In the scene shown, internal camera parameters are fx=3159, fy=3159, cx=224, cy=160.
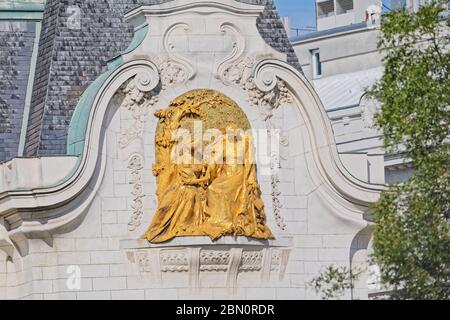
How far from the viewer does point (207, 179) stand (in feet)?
198

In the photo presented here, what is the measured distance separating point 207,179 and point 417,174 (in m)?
7.59

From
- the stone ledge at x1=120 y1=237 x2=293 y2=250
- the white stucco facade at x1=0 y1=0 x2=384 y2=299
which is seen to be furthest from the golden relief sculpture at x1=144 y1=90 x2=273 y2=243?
the white stucco facade at x1=0 y1=0 x2=384 y2=299

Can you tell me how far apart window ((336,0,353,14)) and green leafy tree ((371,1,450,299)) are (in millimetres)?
46176

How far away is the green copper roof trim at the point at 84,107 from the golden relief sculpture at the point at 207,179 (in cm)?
128

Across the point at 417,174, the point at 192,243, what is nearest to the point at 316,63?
the point at 192,243

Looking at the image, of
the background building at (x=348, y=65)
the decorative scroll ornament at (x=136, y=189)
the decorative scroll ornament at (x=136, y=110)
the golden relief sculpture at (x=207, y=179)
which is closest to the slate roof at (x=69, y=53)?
the decorative scroll ornament at (x=136, y=110)

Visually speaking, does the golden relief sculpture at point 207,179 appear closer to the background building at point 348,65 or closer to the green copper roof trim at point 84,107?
the green copper roof trim at point 84,107

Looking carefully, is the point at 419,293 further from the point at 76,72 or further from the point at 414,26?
the point at 76,72

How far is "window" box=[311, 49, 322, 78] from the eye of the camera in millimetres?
93863

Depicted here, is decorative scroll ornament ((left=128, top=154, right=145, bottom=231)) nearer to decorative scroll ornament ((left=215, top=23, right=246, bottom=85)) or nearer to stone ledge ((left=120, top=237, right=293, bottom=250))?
stone ledge ((left=120, top=237, right=293, bottom=250))

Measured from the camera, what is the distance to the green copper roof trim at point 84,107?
6016 centimetres

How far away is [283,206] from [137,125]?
130 inches

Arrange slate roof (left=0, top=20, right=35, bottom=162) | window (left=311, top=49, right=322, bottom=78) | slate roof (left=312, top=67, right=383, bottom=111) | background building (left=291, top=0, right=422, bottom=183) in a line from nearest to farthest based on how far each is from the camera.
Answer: slate roof (left=0, top=20, right=35, bottom=162) < background building (left=291, top=0, right=422, bottom=183) < slate roof (left=312, top=67, right=383, bottom=111) < window (left=311, top=49, right=322, bottom=78)

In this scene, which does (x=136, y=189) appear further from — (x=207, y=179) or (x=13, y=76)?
(x=13, y=76)
